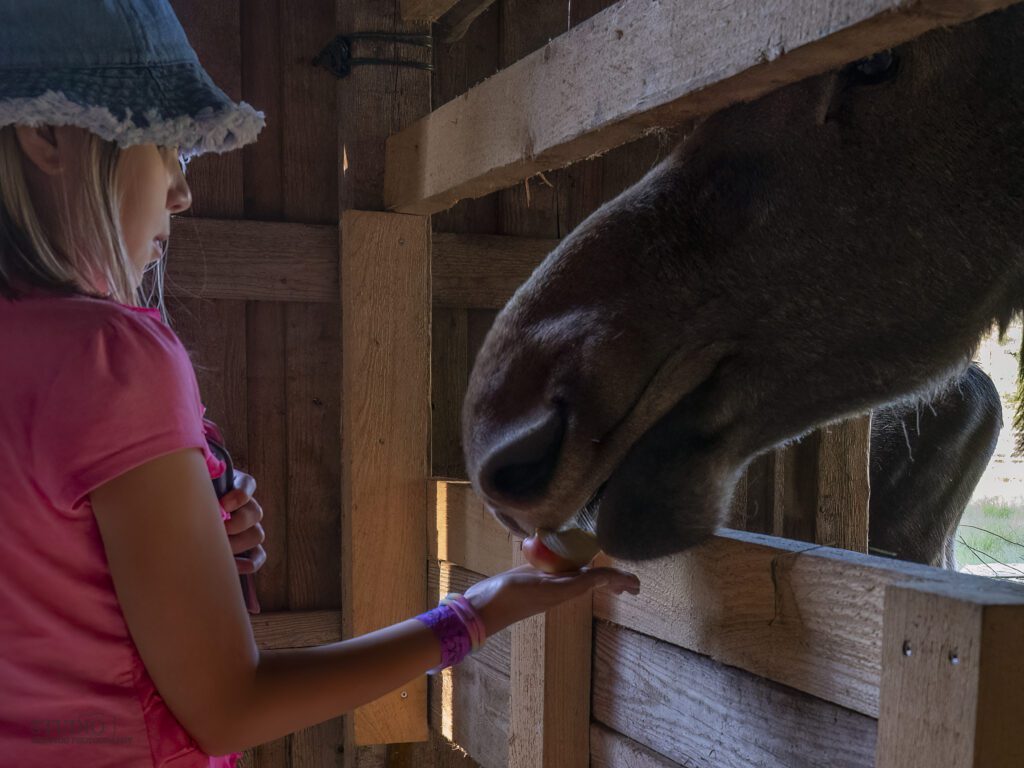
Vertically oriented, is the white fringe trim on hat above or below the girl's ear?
above

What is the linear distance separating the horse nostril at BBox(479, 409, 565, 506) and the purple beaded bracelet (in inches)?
6.3

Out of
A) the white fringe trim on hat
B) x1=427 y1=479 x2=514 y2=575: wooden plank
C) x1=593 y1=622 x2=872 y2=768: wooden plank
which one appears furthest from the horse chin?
the white fringe trim on hat

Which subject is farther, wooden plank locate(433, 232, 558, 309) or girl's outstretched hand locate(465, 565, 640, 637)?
wooden plank locate(433, 232, 558, 309)

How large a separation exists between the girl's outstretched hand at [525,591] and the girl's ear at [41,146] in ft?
2.41

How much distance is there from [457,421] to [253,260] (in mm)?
761

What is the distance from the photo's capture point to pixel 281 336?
2529mm

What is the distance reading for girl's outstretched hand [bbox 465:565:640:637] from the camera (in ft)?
4.04

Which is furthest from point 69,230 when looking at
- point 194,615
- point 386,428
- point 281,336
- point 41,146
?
point 281,336

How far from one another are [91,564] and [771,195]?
908 millimetres

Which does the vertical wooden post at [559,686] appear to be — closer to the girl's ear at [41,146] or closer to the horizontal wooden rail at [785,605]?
the horizontal wooden rail at [785,605]

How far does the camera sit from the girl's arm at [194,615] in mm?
895

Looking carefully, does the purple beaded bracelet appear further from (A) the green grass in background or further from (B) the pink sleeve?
(A) the green grass in background

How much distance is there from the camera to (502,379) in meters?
1.18

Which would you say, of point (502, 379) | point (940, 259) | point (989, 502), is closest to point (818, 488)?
point (940, 259)
